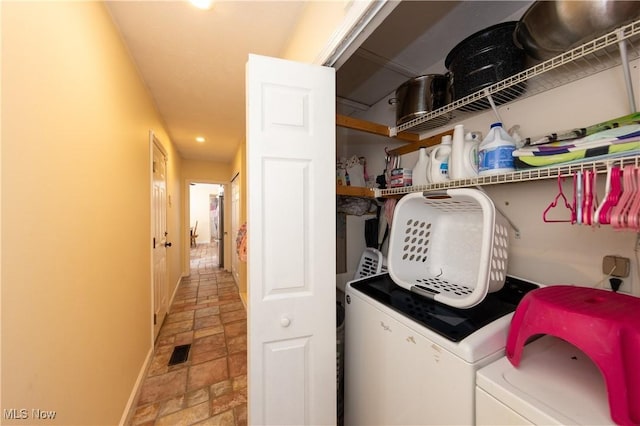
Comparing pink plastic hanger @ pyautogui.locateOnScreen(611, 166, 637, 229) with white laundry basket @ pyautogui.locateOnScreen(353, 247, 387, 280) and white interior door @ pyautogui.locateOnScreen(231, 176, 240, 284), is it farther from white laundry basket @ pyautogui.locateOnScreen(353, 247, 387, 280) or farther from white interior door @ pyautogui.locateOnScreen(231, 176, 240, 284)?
white interior door @ pyautogui.locateOnScreen(231, 176, 240, 284)

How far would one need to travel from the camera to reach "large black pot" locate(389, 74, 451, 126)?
4.23ft

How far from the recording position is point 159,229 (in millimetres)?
2785

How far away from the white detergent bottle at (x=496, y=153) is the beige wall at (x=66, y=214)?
166 cm

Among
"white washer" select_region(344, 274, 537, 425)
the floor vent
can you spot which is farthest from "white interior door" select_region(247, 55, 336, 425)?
the floor vent

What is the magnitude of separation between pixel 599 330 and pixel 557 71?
937mm

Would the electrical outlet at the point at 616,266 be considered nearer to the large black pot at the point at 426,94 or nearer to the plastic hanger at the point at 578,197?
the plastic hanger at the point at 578,197

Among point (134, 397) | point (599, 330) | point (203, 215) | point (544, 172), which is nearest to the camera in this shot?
point (599, 330)

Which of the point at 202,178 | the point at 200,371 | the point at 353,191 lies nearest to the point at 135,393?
the point at 200,371

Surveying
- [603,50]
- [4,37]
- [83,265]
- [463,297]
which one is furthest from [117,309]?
[603,50]

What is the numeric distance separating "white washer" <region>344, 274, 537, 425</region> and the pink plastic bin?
118 mm

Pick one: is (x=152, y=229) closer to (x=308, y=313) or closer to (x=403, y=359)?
(x=308, y=313)

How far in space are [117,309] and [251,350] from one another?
1.09 m

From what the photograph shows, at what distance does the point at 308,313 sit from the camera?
3.67ft

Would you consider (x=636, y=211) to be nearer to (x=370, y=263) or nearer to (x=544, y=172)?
(x=544, y=172)
